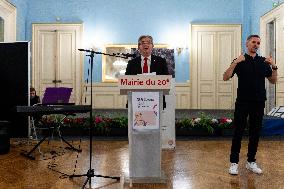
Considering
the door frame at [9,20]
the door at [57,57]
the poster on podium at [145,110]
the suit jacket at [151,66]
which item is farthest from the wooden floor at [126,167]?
the door at [57,57]

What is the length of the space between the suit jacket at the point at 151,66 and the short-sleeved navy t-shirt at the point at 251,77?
31.5 inches

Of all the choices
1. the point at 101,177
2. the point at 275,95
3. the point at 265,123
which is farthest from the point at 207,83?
the point at 101,177

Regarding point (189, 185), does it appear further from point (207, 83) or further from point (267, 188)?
point (207, 83)

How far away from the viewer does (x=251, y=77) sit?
386 cm

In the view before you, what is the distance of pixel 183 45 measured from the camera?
38.3 feet

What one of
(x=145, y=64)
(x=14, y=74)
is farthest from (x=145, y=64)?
(x=14, y=74)

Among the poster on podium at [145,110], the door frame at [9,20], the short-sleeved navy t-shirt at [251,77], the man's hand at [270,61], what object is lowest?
the poster on podium at [145,110]

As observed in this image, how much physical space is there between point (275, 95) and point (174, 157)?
5.90 m

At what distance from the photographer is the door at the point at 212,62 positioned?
38.4 feet

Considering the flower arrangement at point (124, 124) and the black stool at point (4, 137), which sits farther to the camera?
the flower arrangement at point (124, 124)

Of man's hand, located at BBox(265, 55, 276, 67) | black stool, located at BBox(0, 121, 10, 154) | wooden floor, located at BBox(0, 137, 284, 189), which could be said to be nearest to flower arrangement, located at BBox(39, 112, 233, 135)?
wooden floor, located at BBox(0, 137, 284, 189)

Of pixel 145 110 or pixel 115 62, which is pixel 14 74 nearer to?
pixel 145 110

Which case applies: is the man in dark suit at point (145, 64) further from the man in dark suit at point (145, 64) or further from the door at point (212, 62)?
the door at point (212, 62)

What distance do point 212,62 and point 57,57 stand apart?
501 cm
